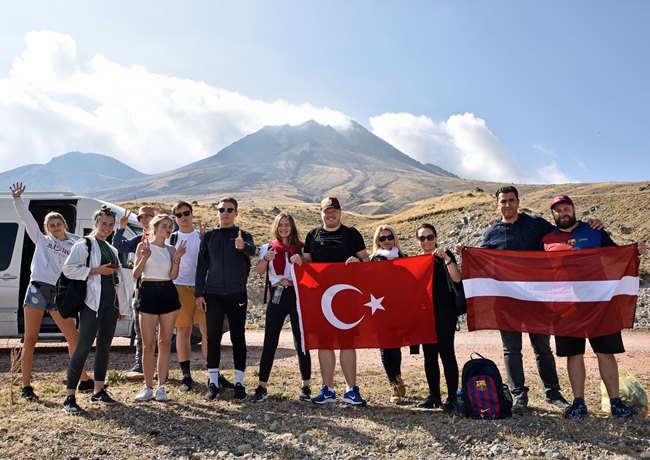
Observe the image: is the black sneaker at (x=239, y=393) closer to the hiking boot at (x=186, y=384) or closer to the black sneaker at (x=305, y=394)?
the black sneaker at (x=305, y=394)

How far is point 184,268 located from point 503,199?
13.7ft

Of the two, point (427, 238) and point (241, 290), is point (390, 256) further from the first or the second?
point (241, 290)

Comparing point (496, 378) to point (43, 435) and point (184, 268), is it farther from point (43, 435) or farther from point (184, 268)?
point (43, 435)

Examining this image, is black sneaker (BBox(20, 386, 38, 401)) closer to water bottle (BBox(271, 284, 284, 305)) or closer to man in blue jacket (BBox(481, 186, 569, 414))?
water bottle (BBox(271, 284, 284, 305))

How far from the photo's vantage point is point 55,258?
719 cm

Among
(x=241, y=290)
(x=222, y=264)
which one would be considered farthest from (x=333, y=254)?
(x=222, y=264)

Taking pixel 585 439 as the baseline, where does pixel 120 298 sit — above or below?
above

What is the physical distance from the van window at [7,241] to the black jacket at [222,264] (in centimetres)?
560

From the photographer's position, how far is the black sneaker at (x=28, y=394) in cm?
697

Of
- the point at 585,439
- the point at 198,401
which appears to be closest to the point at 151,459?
the point at 198,401

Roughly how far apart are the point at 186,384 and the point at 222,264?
73.2 inches

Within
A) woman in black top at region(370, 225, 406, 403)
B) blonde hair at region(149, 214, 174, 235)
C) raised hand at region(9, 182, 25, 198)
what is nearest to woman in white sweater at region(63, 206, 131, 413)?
blonde hair at region(149, 214, 174, 235)

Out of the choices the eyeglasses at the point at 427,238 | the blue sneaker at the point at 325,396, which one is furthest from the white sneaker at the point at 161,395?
the eyeglasses at the point at 427,238

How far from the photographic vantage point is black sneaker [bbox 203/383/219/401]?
693cm
